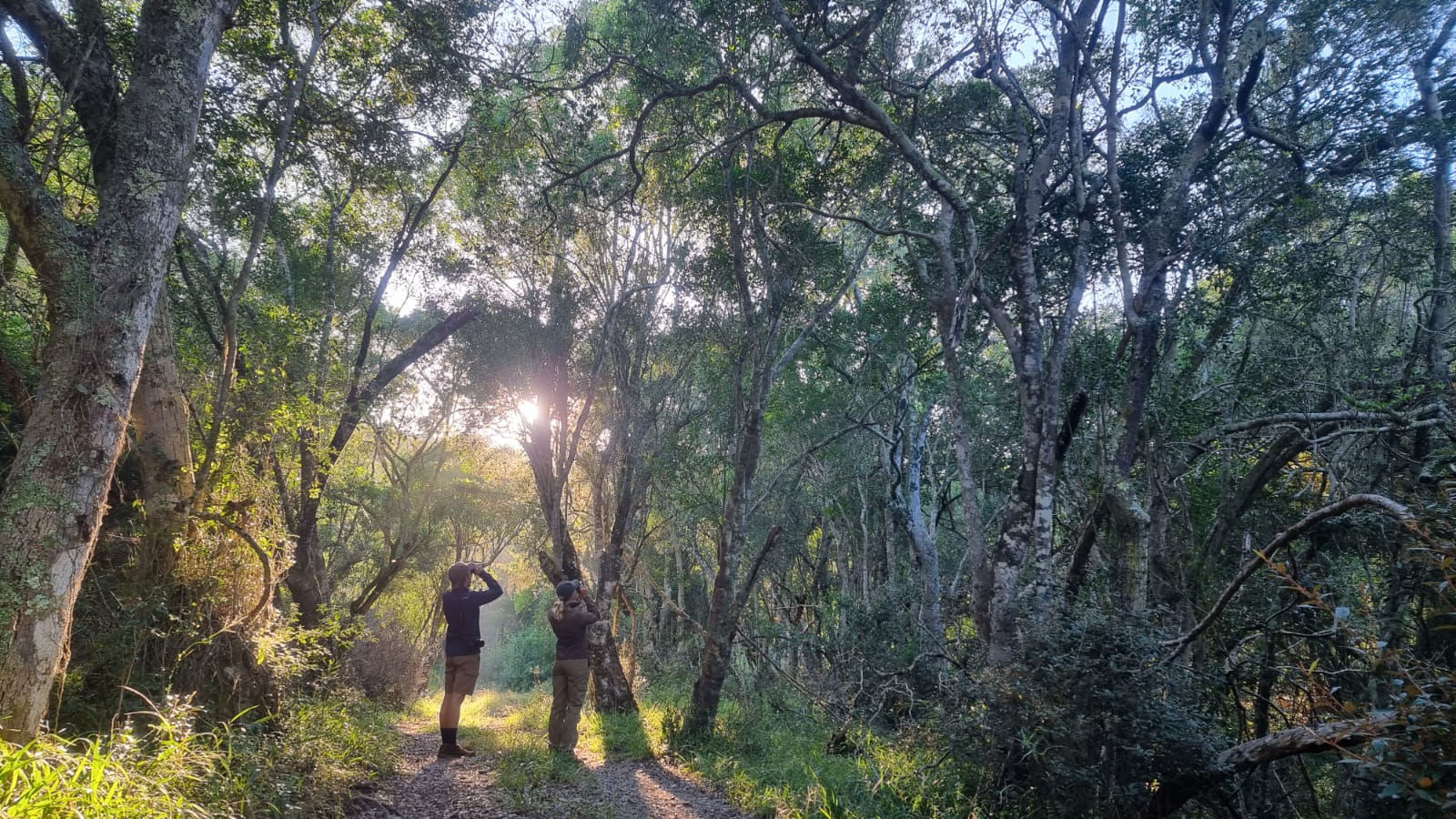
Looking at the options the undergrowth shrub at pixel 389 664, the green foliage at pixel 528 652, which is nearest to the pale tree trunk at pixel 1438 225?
the undergrowth shrub at pixel 389 664

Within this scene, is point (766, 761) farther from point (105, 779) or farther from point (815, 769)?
point (105, 779)

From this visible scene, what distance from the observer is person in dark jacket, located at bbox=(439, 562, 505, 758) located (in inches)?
283

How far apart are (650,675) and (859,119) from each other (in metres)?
14.2

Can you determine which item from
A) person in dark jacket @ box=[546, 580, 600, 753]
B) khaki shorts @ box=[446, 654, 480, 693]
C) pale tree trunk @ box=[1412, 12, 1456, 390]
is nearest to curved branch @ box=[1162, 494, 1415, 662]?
pale tree trunk @ box=[1412, 12, 1456, 390]

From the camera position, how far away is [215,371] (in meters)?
6.67

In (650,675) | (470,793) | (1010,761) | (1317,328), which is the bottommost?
(650,675)

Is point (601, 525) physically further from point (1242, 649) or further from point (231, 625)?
point (1242, 649)

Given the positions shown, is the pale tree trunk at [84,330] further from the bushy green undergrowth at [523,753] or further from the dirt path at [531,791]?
the bushy green undergrowth at [523,753]

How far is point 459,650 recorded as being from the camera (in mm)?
7328

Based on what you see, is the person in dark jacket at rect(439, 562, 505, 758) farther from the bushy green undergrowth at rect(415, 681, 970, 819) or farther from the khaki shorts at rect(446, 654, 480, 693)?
the bushy green undergrowth at rect(415, 681, 970, 819)

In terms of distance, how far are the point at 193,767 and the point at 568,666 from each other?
12.8 ft

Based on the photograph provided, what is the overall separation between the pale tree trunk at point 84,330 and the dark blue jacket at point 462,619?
160 inches

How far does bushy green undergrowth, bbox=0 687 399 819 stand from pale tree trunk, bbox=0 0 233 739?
1.75 ft

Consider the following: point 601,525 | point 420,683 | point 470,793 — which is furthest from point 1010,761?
point 420,683
